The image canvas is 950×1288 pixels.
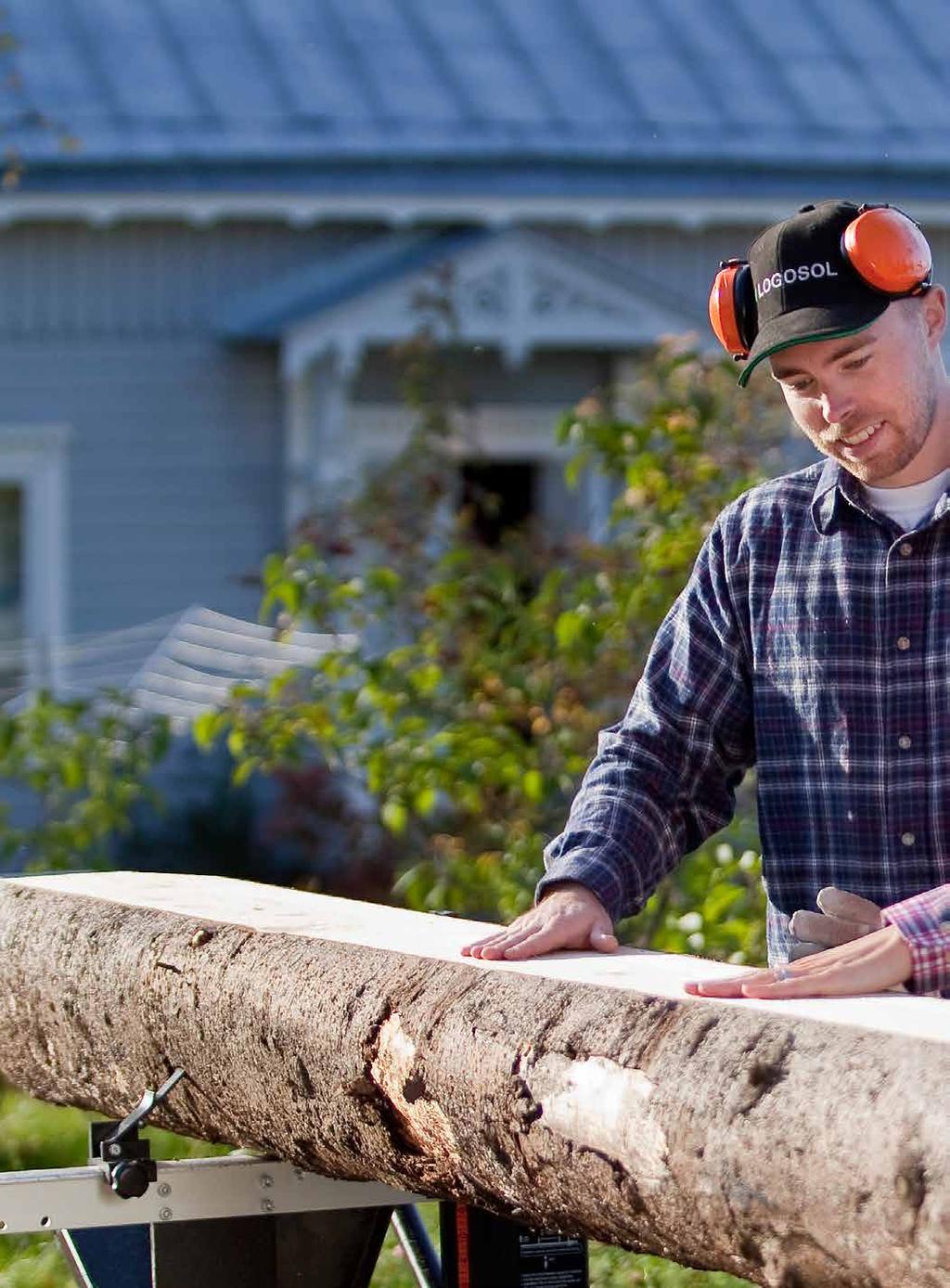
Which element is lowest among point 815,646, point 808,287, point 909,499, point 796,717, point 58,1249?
point 58,1249

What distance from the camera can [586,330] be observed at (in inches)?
489

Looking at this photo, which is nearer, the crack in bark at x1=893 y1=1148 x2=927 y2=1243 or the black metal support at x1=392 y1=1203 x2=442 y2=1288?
the crack in bark at x1=893 y1=1148 x2=927 y2=1243

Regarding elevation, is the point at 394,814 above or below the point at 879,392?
below

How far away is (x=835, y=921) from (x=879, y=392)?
736 millimetres

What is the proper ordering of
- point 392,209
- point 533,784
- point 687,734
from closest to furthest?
point 687,734
point 533,784
point 392,209

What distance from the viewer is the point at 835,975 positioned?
107 inches

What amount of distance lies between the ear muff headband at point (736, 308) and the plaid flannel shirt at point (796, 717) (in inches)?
9.9

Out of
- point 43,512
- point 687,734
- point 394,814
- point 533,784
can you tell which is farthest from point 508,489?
point 687,734

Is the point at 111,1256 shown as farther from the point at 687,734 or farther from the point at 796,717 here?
the point at 796,717

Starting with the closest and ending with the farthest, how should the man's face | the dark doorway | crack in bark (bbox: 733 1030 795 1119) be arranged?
crack in bark (bbox: 733 1030 795 1119)
the man's face
the dark doorway

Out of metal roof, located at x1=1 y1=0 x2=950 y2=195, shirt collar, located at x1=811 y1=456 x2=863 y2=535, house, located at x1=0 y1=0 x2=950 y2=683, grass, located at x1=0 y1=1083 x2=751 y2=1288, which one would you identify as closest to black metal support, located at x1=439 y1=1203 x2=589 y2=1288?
grass, located at x1=0 y1=1083 x2=751 y2=1288

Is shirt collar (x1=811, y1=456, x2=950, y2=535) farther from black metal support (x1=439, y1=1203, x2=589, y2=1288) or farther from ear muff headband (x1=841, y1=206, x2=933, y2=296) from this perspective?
black metal support (x1=439, y1=1203, x2=589, y2=1288)

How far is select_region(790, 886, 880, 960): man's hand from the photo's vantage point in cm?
302

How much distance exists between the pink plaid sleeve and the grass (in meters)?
1.49
